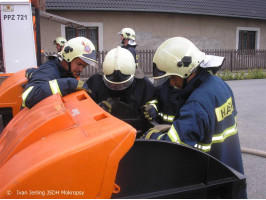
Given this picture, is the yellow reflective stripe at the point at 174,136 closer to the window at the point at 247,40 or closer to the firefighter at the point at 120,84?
the firefighter at the point at 120,84

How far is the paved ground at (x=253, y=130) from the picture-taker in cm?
358

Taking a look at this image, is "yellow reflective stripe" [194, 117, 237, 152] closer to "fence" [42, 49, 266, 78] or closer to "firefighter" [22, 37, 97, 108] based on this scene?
"firefighter" [22, 37, 97, 108]

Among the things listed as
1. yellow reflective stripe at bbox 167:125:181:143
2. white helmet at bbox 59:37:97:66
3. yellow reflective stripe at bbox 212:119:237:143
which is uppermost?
white helmet at bbox 59:37:97:66

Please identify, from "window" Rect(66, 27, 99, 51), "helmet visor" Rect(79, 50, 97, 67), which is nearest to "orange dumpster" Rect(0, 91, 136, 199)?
"helmet visor" Rect(79, 50, 97, 67)

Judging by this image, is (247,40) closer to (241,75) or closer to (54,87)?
(241,75)

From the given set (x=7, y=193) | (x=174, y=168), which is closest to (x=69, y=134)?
(x=7, y=193)

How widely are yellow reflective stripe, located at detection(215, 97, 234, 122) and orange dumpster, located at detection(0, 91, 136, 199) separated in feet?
2.55

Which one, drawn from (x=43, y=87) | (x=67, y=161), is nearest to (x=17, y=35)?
(x=43, y=87)

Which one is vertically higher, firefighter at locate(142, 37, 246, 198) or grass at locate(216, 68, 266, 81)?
firefighter at locate(142, 37, 246, 198)

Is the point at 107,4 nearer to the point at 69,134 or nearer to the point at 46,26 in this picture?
the point at 46,26

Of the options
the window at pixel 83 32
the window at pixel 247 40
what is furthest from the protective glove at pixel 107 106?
the window at pixel 247 40

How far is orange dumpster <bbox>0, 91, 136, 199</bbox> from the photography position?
126cm

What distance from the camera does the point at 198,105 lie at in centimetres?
185

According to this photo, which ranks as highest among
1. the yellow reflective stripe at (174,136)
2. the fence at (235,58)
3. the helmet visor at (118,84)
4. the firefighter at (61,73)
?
the firefighter at (61,73)
